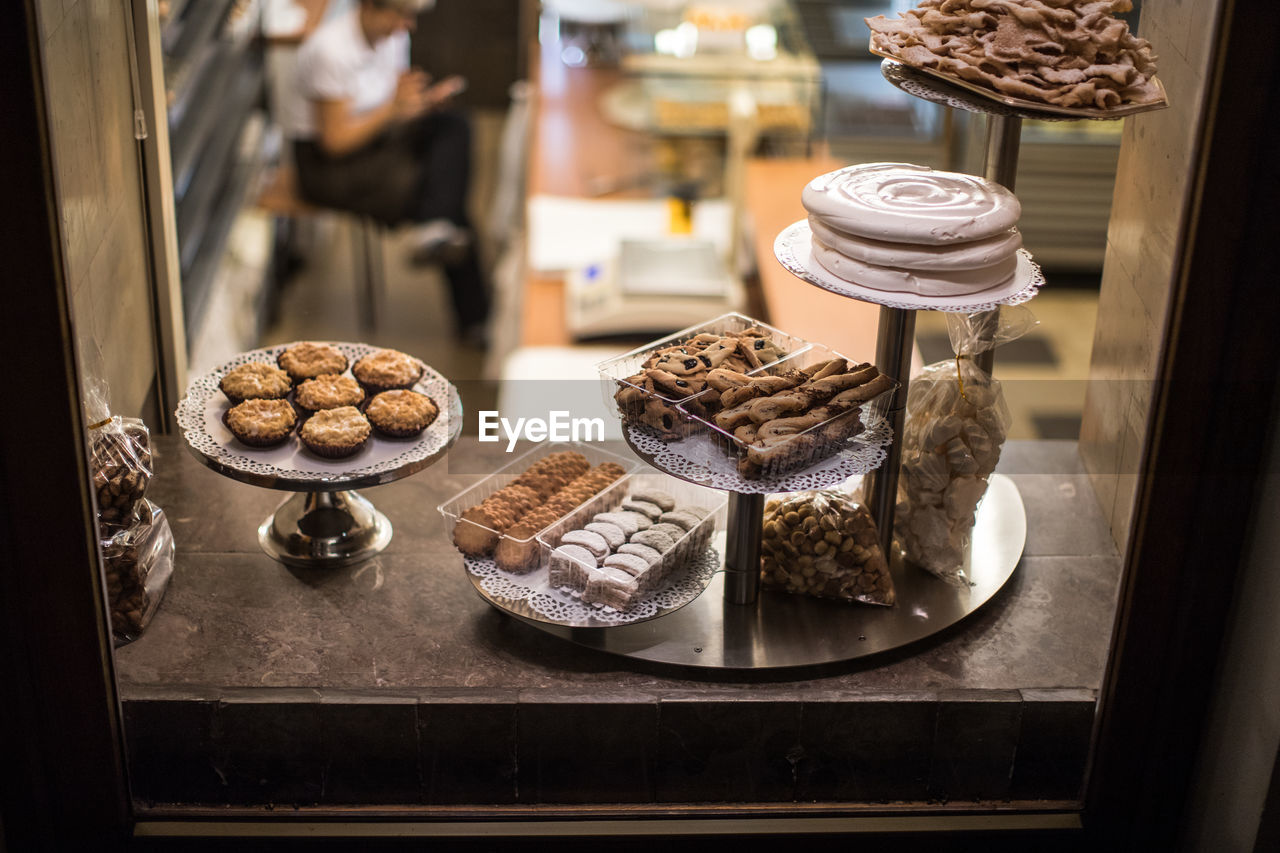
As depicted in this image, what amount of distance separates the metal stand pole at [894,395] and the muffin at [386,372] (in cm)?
60

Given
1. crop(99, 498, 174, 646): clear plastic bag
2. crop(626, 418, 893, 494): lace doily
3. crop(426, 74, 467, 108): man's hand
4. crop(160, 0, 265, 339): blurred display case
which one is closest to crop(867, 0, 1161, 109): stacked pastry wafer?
crop(626, 418, 893, 494): lace doily

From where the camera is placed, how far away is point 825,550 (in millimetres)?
1599

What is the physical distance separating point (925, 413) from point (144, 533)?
92cm

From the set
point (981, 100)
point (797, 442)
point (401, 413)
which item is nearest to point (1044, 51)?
point (981, 100)

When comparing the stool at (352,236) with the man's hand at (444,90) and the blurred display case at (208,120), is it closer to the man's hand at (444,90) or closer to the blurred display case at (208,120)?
the blurred display case at (208,120)

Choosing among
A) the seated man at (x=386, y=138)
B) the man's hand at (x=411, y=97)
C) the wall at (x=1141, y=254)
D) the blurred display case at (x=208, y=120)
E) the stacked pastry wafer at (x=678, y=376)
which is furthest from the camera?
the man's hand at (x=411, y=97)

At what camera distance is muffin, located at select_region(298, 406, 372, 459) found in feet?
5.26

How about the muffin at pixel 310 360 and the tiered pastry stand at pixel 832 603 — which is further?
the muffin at pixel 310 360

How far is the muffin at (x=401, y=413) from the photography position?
1.65 meters

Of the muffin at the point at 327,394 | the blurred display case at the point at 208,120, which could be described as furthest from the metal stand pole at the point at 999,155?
the blurred display case at the point at 208,120

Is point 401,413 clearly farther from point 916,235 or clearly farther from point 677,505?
point 916,235

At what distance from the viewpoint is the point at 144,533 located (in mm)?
1574

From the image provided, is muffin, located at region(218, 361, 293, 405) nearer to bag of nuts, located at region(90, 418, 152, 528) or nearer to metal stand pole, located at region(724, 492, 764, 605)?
bag of nuts, located at region(90, 418, 152, 528)

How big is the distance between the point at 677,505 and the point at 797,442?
244 mm
